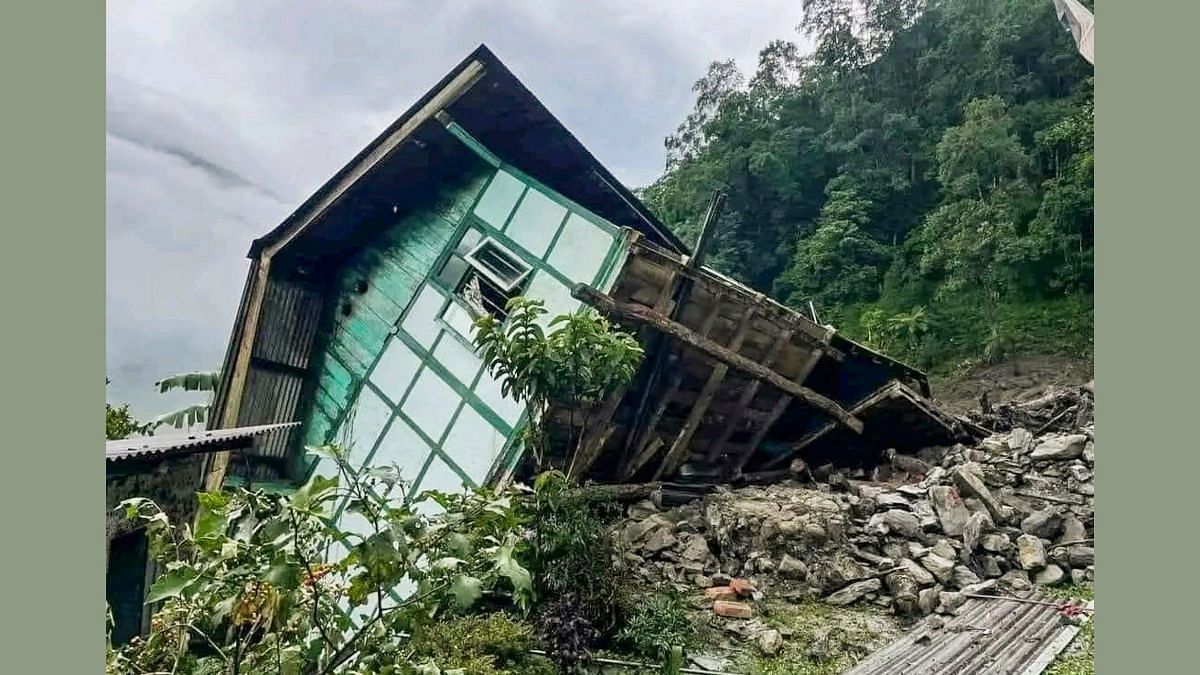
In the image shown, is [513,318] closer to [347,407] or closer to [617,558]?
[617,558]

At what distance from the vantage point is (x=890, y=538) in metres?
4.25

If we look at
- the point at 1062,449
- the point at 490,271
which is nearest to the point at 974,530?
the point at 1062,449

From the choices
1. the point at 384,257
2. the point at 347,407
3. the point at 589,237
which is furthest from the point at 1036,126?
the point at 347,407

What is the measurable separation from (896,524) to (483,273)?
2.78 metres

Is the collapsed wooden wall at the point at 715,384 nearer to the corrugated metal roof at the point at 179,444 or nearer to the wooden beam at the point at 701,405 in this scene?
the wooden beam at the point at 701,405

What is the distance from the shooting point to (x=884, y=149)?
29.3 feet

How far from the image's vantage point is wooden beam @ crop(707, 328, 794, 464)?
4.88m

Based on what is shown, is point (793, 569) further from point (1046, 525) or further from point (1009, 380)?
point (1009, 380)

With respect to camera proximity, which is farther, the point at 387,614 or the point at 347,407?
the point at 347,407

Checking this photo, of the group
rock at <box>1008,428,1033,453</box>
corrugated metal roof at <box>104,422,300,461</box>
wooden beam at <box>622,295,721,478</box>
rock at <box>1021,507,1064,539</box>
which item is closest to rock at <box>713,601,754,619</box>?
wooden beam at <box>622,295,721,478</box>

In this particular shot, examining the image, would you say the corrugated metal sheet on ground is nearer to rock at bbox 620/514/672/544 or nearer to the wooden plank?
rock at bbox 620/514/672/544

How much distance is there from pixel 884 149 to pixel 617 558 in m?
6.91

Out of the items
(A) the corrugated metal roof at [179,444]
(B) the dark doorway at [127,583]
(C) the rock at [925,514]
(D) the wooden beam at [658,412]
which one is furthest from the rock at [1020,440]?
(B) the dark doorway at [127,583]

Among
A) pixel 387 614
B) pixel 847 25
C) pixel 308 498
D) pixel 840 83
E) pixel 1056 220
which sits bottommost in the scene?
pixel 387 614
